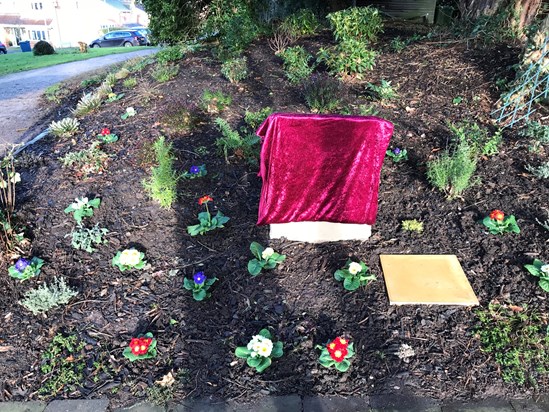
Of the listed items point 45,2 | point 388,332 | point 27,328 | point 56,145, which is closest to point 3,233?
point 27,328

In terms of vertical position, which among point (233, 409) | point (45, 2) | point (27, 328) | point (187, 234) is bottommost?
point (233, 409)

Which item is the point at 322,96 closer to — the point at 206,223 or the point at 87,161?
the point at 206,223

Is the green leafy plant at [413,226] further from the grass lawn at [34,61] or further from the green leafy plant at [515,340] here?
the grass lawn at [34,61]

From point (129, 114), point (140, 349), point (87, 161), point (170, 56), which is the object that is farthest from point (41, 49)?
point (140, 349)

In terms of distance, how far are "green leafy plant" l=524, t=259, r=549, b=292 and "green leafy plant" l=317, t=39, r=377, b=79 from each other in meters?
3.31

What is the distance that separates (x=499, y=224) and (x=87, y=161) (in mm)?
3797

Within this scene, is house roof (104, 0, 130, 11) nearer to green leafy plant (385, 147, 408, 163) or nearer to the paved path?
green leafy plant (385, 147, 408, 163)

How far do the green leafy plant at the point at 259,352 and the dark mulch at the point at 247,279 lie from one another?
2.1 inches

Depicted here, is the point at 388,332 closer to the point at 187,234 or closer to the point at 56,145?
the point at 187,234

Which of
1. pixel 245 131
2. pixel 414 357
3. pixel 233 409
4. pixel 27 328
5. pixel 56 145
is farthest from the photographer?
pixel 56 145

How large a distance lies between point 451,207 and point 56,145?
4.30 meters

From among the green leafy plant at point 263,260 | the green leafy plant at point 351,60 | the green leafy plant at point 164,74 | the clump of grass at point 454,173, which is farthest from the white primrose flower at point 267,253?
the green leafy plant at point 164,74

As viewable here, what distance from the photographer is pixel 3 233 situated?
10.5 feet

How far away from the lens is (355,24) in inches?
237
